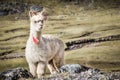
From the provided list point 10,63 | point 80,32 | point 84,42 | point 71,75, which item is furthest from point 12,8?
point 71,75

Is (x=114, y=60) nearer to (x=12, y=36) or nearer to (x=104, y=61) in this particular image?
(x=104, y=61)

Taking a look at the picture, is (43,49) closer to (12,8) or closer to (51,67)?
(51,67)

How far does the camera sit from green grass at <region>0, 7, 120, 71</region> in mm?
9945

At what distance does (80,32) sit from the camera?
10.3 metres

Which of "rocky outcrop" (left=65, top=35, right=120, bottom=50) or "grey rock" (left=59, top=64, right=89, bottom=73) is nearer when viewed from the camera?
"grey rock" (left=59, top=64, right=89, bottom=73)

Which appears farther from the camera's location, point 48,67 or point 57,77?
point 48,67

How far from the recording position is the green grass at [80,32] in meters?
9.95

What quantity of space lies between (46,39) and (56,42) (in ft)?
0.91

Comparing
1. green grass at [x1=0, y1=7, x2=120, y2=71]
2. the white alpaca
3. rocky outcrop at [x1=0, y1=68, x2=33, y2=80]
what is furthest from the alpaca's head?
green grass at [x1=0, y1=7, x2=120, y2=71]

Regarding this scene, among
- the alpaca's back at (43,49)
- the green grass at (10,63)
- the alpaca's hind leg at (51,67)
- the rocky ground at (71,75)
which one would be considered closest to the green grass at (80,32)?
the green grass at (10,63)

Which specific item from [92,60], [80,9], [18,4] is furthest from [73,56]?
[18,4]

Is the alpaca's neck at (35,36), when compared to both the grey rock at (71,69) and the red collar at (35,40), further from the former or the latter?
the grey rock at (71,69)

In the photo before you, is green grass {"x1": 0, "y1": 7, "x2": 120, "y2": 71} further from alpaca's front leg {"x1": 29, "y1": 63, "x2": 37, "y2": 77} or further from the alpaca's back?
alpaca's front leg {"x1": 29, "y1": 63, "x2": 37, "y2": 77}

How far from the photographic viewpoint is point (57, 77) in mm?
7828
